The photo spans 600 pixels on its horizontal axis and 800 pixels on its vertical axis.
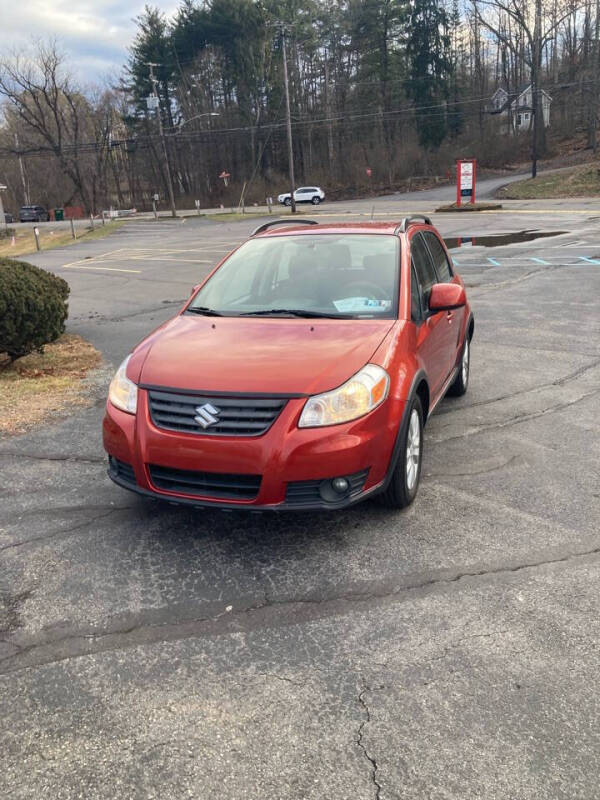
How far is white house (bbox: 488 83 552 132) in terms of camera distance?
63.8m

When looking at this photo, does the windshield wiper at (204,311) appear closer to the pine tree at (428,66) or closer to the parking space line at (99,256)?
the parking space line at (99,256)

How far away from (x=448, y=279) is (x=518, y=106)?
69845 millimetres

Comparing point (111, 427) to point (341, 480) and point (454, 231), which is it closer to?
point (341, 480)

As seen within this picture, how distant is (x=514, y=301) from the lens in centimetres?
1097

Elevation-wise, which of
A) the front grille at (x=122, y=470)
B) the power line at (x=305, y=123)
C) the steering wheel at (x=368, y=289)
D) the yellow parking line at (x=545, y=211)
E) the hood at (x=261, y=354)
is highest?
the power line at (x=305, y=123)

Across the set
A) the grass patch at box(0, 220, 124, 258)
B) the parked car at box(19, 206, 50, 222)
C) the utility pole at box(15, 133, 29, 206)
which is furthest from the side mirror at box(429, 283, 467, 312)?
the utility pole at box(15, 133, 29, 206)

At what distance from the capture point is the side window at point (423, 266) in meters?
4.77

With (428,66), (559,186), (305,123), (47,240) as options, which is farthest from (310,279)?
(428,66)

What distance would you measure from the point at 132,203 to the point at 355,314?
86672 millimetres

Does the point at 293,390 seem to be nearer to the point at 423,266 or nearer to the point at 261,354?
the point at 261,354

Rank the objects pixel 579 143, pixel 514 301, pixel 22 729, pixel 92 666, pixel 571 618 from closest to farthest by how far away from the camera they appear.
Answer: pixel 22 729 → pixel 92 666 → pixel 571 618 → pixel 514 301 → pixel 579 143

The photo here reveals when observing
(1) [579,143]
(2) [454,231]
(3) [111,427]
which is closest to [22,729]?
(3) [111,427]

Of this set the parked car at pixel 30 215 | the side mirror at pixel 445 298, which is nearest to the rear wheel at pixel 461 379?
the side mirror at pixel 445 298

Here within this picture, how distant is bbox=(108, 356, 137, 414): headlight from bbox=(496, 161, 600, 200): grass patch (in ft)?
129
